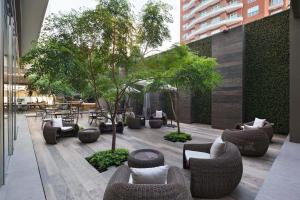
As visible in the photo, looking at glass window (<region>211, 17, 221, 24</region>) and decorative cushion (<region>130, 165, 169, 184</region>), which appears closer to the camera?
decorative cushion (<region>130, 165, 169, 184</region>)

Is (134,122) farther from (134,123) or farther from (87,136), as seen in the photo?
(87,136)

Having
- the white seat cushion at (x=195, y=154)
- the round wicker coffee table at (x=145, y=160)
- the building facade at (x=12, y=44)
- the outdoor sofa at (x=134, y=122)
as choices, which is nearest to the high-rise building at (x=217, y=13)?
the outdoor sofa at (x=134, y=122)

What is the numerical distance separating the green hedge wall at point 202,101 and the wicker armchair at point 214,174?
770 centimetres

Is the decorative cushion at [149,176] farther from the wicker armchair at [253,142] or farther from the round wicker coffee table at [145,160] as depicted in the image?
the wicker armchair at [253,142]

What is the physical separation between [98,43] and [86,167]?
2.68m

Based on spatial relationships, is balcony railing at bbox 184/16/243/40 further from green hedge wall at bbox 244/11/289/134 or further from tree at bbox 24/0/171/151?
tree at bbox 24/0/171/151

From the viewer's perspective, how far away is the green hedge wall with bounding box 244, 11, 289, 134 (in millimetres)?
7527

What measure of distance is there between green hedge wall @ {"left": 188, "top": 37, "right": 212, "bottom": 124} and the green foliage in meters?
6.51

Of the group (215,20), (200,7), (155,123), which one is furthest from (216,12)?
(155,123)

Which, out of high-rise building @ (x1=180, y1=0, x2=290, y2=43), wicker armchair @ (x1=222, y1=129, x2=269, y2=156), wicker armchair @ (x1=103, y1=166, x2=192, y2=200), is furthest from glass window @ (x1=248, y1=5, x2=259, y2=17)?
wicker armchair @ (x1=103, y1=166, x2=192, y2=200)

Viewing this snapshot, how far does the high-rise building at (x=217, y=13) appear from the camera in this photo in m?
33.1

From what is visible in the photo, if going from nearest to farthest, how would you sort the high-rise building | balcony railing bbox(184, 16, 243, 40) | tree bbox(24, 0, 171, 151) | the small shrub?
tree bbox(24, 0, 171, 151) < the small shrub < the high-rise building < balcony railing bbox(184, 16, 243, 40)

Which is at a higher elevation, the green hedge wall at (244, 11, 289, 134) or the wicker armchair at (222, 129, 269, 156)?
the green hedge wall at (244, 11, 289, 134)

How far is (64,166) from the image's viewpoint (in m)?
4.48
